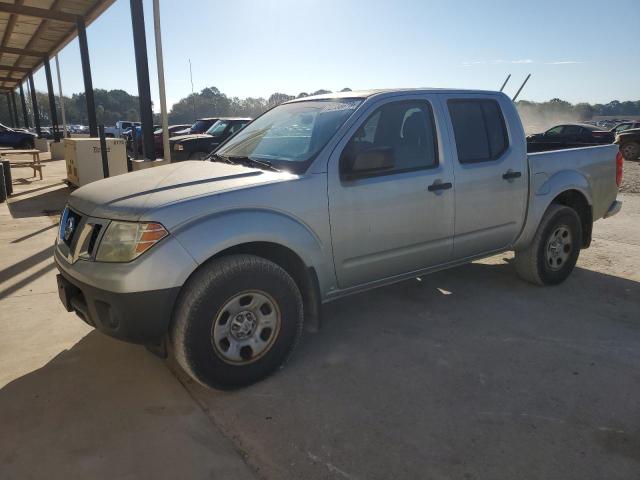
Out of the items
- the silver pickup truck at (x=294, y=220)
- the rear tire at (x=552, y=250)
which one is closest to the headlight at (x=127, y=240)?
the silver pickup truck at (x=294, y=220)

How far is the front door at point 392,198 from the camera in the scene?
3211 mm

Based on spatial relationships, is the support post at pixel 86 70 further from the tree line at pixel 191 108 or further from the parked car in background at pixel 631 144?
the tree line at pixel 191 108

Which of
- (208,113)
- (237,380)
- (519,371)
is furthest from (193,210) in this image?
(208,113)

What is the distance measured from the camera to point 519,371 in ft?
10.3

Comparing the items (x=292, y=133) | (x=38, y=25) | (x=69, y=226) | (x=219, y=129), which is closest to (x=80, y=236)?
(x=69, y=226)

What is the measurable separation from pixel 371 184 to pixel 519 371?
5.15ft

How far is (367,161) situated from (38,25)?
631 inches

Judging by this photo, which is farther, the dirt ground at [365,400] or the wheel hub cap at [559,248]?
the wheel hub cap at [559,248]

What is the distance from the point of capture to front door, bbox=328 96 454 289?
321 cm

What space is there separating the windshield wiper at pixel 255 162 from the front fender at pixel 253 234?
1.51 feet

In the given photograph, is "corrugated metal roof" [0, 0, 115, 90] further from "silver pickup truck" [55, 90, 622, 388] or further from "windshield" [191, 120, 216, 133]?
"silver pickup truck" [55, 90, 622, 388]

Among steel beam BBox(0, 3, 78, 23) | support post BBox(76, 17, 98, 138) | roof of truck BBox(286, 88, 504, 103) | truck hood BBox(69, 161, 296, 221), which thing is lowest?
truck hood BBox(69, 161, 296, 221)

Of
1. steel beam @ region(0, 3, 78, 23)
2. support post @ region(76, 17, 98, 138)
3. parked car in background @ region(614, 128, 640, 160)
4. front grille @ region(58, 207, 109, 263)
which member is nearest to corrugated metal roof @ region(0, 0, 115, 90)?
steel beam @ region(0, 3, 78, 23)

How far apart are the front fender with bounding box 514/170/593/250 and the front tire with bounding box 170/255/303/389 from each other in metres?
2.47
